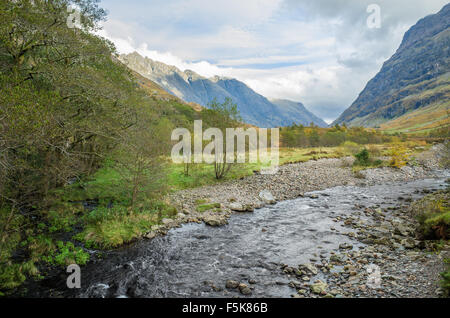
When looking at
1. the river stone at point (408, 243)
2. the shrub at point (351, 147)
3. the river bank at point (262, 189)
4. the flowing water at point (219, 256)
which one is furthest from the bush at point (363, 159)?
the river stone at point (408, 243)

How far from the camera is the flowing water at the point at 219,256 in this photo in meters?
10.3

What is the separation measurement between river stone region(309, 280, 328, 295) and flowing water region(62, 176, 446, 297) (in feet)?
3.19

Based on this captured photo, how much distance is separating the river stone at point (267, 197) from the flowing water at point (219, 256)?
3173 millimetres

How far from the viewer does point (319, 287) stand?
951cm

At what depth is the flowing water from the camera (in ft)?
33.9

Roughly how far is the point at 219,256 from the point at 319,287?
5531mm

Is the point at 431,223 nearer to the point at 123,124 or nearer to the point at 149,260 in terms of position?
the point at 149,260

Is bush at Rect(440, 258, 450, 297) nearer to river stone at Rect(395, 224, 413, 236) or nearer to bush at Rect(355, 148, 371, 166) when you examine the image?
river stone at Rect(395, 224, 413, 236)

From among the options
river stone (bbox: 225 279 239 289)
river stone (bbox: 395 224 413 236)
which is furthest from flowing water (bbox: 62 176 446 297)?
river stone (bbox: 395 224 413 236)

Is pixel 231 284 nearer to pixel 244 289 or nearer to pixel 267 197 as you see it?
pixel 244 289

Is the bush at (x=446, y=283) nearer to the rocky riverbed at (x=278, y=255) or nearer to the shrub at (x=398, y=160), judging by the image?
the rocky riverbed at (x=278, y=255)

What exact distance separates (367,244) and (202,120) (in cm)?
2339

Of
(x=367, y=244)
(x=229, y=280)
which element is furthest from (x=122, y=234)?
(x=367, y=244)

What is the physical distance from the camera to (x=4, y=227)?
40.6 ft
